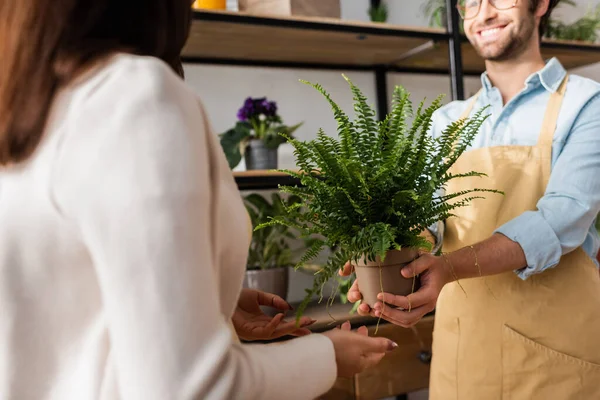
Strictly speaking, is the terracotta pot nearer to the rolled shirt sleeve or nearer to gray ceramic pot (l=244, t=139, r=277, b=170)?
the rolled shirt sleeve

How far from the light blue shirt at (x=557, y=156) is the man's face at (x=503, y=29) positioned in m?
0.08

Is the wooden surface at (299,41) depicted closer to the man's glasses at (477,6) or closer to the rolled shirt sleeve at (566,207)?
the man's glasses at (477,6)

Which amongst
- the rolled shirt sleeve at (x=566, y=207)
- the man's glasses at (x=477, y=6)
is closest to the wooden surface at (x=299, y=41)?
the man's glasses at (x=477, y=6)

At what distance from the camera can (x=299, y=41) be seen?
187cm

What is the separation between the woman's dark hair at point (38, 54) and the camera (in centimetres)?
46

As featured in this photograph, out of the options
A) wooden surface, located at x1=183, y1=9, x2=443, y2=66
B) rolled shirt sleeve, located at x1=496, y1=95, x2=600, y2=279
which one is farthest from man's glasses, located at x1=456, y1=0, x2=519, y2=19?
wooden surface, located at x1=183, y1=9, x2=443, y2=66

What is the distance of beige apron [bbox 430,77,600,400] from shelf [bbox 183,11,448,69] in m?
0.70

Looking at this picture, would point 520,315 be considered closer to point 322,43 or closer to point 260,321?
point 260,321

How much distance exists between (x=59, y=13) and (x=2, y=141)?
117 mm

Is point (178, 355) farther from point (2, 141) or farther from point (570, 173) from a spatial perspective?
point (570, 173)

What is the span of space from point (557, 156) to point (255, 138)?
894 millimetres

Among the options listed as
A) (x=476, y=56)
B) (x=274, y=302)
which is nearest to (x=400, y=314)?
(x=274, y=302)

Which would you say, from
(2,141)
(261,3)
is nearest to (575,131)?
(261,3)

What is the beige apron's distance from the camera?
3.91 feet
